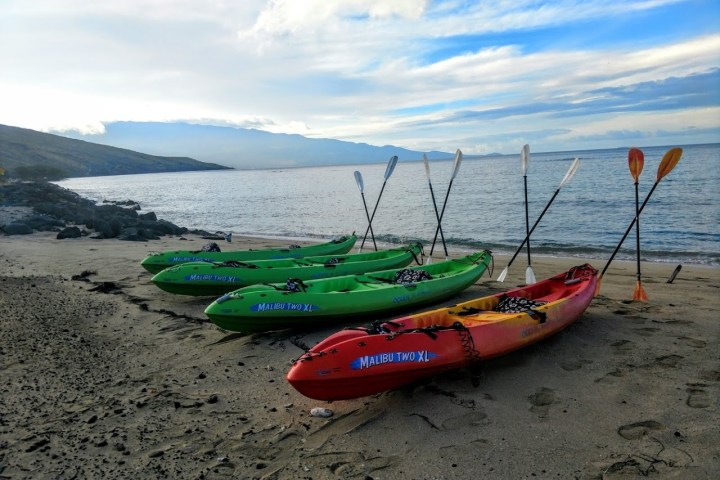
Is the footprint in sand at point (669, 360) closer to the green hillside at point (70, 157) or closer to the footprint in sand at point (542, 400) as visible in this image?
the footprint in sand at point (542, 400)

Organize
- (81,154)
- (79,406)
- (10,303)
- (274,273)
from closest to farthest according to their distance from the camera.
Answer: (79,406), (10,303), (274,273), (81,154)

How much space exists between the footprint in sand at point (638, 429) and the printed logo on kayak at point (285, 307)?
12.2 feet

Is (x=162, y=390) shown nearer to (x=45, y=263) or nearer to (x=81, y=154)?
(x=45, y=263)

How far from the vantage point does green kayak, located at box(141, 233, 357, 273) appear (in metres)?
9.11

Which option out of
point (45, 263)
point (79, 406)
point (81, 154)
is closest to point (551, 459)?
point (79, 406)

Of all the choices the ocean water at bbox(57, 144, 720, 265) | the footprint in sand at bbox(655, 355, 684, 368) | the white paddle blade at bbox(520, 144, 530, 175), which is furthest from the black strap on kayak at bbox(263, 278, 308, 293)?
the ocean water at bbox(57, 144, 720, 265)

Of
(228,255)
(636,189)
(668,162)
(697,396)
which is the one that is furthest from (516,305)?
(228,255)

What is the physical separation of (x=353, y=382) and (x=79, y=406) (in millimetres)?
2566

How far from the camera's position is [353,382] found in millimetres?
4078

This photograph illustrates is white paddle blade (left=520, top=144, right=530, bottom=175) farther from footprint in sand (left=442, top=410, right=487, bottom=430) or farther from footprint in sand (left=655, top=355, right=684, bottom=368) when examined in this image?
footprint in sand (left=442, top=410, right=487, bottom=430)

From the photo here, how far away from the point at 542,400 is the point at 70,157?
13370cm

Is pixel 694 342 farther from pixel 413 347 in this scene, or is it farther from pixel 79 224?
pixel 79 224

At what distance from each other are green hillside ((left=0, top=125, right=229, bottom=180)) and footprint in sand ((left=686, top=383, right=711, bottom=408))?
3038 inches

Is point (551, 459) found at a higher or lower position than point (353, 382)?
lower
